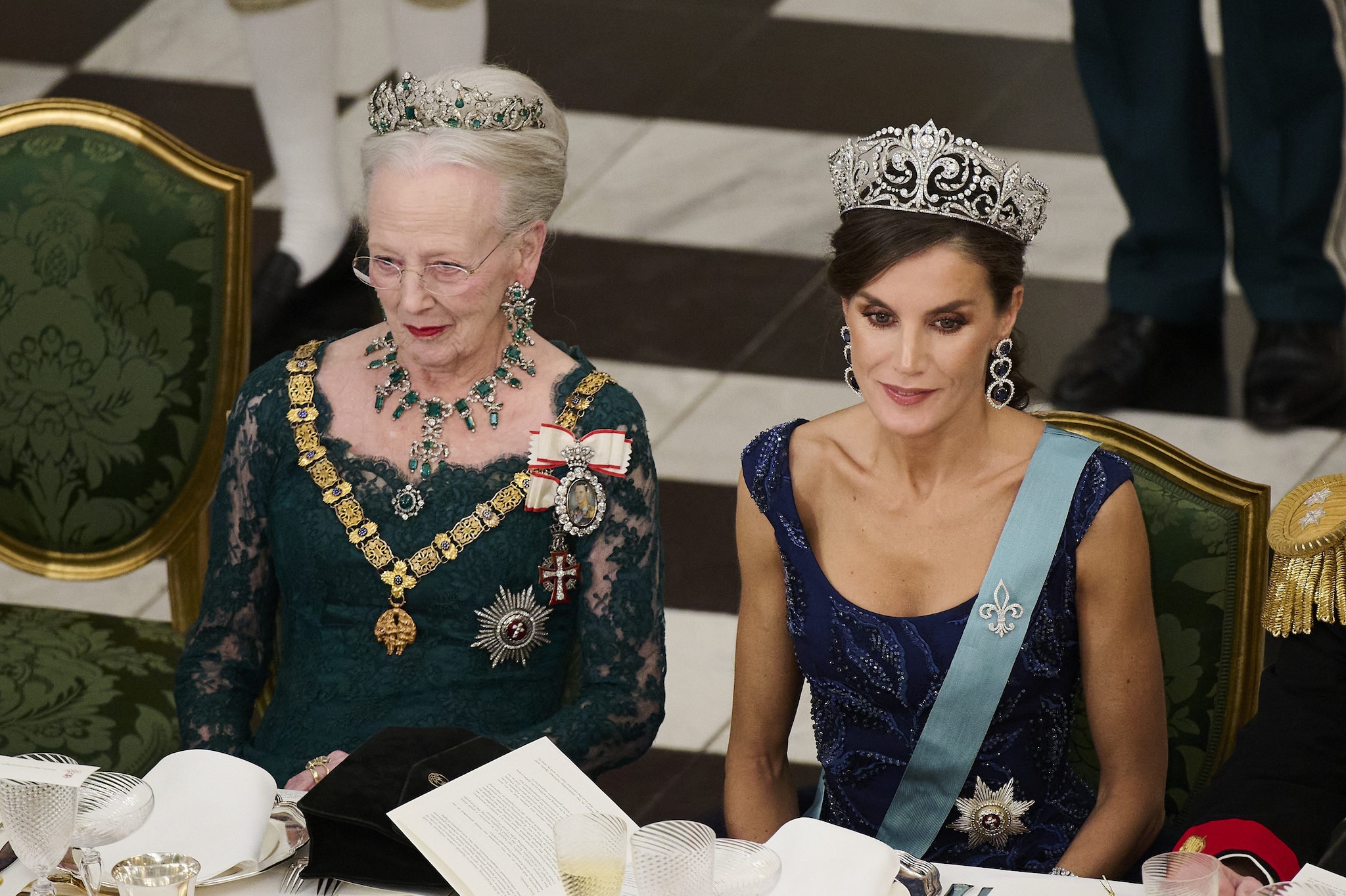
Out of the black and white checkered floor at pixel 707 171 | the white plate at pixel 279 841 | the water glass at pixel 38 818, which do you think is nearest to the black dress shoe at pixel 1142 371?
the black and white checkered floor at pixel 707 171

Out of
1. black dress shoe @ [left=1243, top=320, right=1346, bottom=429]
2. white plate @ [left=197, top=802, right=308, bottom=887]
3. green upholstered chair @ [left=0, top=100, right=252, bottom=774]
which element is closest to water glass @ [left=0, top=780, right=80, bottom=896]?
white plate @ [left=197, top=802, right=308, bottom=887]

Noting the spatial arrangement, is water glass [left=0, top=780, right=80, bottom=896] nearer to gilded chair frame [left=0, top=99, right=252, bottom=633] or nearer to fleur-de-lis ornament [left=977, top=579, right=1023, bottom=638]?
fleur-de-lis ornament [left=977, top=579, right=1023, bottom=638]

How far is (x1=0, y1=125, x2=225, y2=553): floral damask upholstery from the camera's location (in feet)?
9.04

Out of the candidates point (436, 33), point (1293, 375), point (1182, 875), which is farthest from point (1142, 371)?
point (1182, 875)

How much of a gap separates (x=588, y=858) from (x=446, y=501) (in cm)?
79

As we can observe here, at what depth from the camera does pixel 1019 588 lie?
2.04 metres

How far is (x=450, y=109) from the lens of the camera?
2.17 meters

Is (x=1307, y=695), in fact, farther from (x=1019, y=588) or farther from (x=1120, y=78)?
(x=1120, y=78)

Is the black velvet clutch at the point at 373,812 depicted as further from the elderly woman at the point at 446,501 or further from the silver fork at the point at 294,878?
the elderly woman at the point at 446,501

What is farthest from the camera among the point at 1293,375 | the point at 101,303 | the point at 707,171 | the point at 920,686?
the point at 707,171

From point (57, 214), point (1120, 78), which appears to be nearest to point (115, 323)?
point (57, 214)

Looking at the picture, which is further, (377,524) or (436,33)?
(436,33)

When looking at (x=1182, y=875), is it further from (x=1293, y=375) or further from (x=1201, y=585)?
(x=1293, y=375)

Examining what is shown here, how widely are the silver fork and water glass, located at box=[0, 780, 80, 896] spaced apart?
0.66 ft
